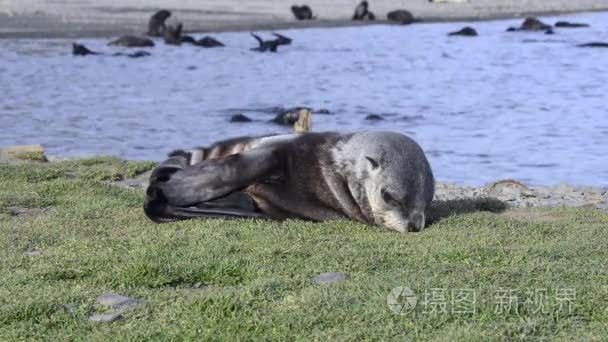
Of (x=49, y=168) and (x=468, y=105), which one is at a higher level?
(x=49, y=168)

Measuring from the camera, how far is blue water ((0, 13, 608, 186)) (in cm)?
1483

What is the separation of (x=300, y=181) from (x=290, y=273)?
1714 mm

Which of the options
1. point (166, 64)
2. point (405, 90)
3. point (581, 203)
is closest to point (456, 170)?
point (581, 203)

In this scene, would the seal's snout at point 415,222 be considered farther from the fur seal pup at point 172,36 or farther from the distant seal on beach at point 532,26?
the distant seal on beach at point 532,26

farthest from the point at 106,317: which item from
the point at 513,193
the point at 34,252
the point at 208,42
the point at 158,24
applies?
the point at 158,24

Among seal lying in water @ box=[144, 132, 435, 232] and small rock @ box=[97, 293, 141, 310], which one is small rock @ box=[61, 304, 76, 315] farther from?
seal lying in water @ box=[144, 132, 435, 232]

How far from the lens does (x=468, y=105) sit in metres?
20.4

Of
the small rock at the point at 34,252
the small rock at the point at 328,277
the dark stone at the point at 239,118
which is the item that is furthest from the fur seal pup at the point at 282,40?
the small rock at the point at 328,277

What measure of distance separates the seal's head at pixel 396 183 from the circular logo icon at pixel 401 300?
5.71ft

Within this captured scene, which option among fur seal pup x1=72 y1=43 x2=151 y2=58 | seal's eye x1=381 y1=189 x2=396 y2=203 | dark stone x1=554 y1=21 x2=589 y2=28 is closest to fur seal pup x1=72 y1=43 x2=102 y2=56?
fur seal pup x1=72 y1=43 x2=151 y2=58

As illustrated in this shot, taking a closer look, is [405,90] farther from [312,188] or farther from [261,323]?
[261,323]

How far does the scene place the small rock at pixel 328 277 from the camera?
5717mm

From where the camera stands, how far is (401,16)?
115ft

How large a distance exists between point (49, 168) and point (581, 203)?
428 cm
